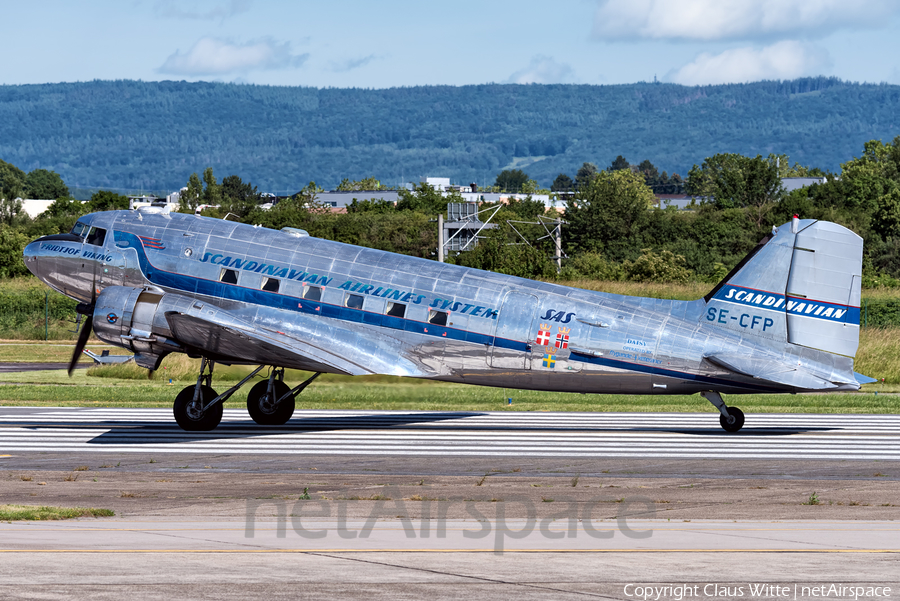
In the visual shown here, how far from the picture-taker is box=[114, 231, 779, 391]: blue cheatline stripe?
23250 millimetres

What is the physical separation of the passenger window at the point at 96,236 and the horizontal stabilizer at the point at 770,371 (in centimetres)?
1522

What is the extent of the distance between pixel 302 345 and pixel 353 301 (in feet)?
5.40

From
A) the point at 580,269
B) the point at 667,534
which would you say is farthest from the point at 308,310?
the point at 580,269

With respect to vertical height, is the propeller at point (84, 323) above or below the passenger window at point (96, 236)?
below

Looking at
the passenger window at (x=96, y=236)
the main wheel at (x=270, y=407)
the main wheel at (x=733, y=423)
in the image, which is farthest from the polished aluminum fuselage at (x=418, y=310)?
the main wheel at (x=270, y=407)

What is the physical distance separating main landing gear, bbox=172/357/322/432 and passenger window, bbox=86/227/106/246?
4413 mm

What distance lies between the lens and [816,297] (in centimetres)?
2323

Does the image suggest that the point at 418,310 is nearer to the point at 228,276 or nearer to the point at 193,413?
the point at 228,276

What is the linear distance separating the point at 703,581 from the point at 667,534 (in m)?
2.73

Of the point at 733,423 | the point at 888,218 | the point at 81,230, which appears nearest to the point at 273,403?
the point at 81,230

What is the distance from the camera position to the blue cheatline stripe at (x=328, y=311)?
23.2m

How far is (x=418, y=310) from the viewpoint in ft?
79.7

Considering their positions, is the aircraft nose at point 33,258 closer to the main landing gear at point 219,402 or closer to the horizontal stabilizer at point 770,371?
the main landing gear at point 219,402

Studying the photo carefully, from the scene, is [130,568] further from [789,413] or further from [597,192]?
[597,192]
